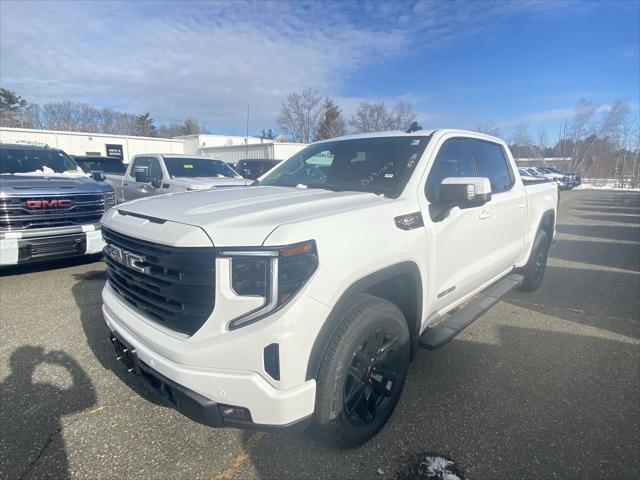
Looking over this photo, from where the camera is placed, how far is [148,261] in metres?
1.92

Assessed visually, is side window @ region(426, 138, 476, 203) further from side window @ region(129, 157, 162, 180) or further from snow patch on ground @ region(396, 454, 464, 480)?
side window @ region(129, 157, 162, 180)

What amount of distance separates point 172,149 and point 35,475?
43.7 meters

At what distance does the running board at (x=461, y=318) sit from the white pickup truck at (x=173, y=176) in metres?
5.30

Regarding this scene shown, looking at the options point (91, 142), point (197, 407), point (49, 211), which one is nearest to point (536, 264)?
point (197, 407)

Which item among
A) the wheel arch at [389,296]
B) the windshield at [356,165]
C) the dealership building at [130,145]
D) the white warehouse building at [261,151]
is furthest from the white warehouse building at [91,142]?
the wheel arch at [389,296]

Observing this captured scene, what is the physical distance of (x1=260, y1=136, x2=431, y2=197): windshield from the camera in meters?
2.71

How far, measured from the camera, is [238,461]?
2100 mm

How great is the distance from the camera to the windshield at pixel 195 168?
27.9 feet

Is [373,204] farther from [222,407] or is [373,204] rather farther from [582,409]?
[582,409]

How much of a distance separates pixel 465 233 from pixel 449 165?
59 cm

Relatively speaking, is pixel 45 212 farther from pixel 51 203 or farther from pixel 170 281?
pixel 170 281

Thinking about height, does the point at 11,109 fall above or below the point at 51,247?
above

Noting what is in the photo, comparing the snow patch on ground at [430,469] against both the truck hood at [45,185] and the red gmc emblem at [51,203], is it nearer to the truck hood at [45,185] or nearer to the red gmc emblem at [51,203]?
the red gmc emblem at [51,203]

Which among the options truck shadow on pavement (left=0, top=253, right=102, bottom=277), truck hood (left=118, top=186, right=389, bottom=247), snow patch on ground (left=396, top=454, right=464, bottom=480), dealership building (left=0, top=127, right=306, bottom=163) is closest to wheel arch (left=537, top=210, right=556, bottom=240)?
truck hood (left=118, top=186, right=389, bottom=247)
